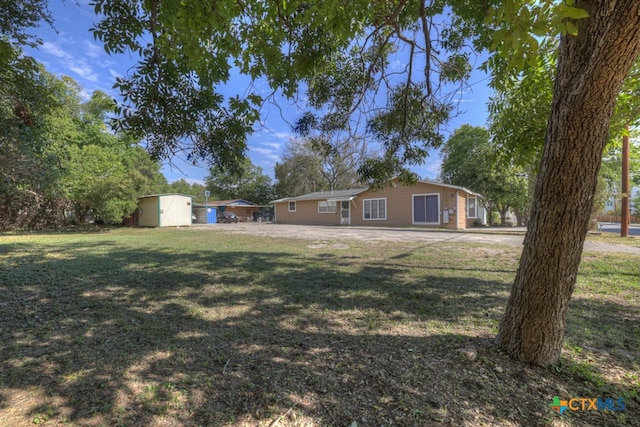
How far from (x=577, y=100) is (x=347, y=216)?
72.3ft

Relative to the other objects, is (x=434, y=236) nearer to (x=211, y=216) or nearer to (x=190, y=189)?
(x=211, y=216)

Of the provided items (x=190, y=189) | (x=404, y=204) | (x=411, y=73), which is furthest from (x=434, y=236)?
(x=190, y=189)

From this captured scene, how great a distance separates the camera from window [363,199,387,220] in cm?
2127

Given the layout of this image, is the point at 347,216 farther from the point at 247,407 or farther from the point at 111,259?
the point at 247,407

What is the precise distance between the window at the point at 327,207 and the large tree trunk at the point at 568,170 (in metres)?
22.2

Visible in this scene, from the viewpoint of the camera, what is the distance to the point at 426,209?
18.9 meters

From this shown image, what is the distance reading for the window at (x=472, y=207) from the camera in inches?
782

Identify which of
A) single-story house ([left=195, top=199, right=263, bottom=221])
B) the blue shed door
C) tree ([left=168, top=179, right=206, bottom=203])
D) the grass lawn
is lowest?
the grass lawn

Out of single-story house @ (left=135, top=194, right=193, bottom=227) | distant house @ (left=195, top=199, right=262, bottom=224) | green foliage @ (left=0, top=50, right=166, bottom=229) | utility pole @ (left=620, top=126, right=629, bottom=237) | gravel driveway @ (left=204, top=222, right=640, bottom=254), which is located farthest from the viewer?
distant house @ (left=195, top=199, right=262, bottom=224)

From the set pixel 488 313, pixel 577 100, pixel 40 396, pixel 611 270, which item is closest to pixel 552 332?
pixel 488 313

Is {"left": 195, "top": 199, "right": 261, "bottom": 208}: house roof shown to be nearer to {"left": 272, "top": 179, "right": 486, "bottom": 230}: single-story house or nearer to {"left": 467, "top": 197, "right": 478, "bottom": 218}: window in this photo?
{"left": 272, "top": 179, "right": 486, "bottom": 230}: single-story house

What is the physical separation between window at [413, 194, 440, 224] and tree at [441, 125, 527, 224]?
3.40 metres

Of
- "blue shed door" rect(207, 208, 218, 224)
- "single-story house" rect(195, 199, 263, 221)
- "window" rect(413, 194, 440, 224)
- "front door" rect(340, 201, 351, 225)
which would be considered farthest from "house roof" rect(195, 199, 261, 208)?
"window" rect(413, 194, 440, 224)

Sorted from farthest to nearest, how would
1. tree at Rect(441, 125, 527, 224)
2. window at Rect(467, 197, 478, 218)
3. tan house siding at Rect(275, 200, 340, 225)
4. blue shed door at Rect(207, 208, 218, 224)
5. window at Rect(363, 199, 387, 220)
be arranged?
1. blue shed door at Rect(207, 208, 218, 224)
2. tan house siding at Rect(275, 200, 340, 225)
3. window at Rect(363, 199, 387, 220)
4. tree at Rect(441, 125, 527, 224)
5. window at Rect(467, 197, 478, 218)
